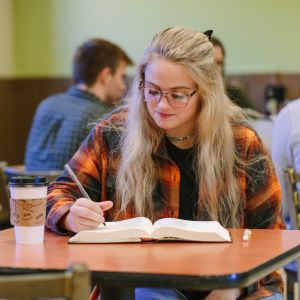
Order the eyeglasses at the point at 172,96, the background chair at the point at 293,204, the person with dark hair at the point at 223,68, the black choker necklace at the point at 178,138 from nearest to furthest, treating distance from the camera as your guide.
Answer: the eyeglasses at the point at 172,96 < the black choker necklace at the point at 178,138 < the person with dark hair at the point at 223,68 < the background chair at the point at 293,204

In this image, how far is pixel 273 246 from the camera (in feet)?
6.46

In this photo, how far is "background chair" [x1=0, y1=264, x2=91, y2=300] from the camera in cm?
138

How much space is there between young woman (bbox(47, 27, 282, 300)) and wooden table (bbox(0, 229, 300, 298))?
259 millimetres

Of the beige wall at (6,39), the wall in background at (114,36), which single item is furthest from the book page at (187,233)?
the beige wall at (6,39)

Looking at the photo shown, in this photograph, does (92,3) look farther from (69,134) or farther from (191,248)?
(191,248)

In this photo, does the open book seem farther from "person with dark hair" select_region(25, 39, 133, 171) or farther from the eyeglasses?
"person with dark hair" select_region(25, 39, 133, 171)

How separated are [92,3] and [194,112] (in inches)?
219

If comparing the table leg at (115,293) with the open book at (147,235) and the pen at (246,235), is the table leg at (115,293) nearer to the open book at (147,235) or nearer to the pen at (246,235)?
the open book at (147,235)

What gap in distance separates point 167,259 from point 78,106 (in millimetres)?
2857

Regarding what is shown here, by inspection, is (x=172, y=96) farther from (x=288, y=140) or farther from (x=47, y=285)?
(x=288, y=140)

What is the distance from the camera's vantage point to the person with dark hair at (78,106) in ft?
14.7

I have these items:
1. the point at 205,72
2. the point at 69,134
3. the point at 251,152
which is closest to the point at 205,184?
the point at 251,152

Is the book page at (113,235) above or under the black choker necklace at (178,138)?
under

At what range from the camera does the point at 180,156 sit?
249 centimetres
